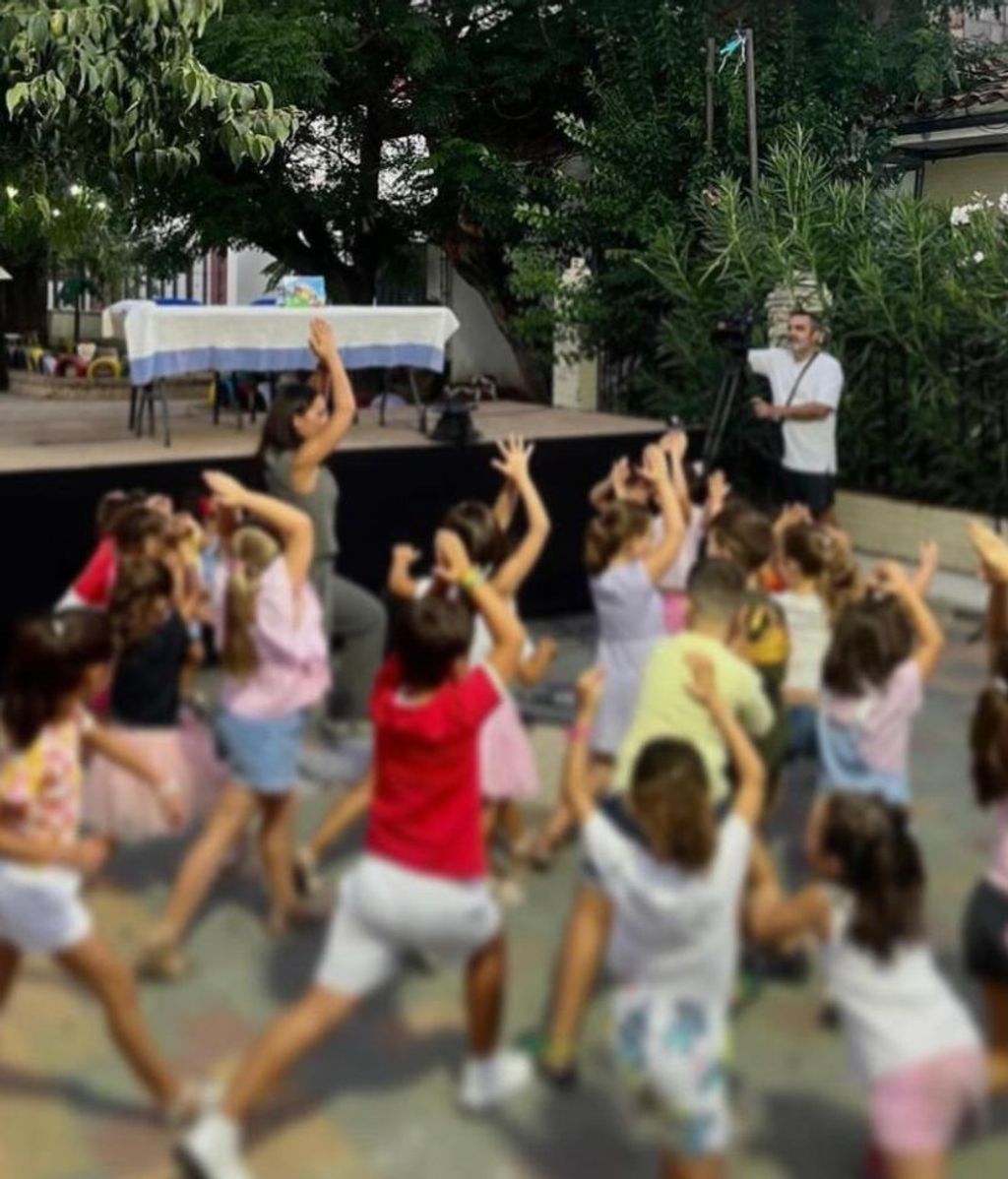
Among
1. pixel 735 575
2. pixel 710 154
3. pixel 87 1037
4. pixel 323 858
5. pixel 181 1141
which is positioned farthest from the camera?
pixel 710 154

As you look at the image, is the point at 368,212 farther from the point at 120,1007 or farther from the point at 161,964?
the point at 120,1007

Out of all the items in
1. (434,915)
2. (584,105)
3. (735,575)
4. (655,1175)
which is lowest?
(655,1175)

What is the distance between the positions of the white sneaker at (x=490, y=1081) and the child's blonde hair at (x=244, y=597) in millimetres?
1453

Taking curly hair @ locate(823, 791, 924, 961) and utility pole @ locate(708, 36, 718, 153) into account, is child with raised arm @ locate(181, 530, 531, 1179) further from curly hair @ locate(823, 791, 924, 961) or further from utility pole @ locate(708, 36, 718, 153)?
utility pole @ locate(708, 36, 718, 153)

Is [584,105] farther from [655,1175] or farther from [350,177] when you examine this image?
[655,1175]

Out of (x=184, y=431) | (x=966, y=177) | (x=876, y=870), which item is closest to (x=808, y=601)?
(x=876, y=870)

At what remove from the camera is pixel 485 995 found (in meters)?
3.52

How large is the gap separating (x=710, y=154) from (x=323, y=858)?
28.8 ft

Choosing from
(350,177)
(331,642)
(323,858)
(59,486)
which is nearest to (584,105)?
(350,177)

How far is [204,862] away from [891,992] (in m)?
2.10

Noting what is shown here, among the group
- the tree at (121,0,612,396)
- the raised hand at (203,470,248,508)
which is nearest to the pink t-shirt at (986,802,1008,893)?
the raised hand at (203,470,248,508)

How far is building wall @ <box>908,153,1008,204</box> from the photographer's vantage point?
17.3 m

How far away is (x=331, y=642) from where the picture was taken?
6926 millimetres

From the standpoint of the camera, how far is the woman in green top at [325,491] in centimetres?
634
